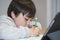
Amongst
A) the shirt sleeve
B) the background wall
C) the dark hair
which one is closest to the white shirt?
the shirt sleeve

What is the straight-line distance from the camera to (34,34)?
3.34 ft

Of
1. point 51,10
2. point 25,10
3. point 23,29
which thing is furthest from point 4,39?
point 51,10

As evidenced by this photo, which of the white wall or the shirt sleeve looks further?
the white wall

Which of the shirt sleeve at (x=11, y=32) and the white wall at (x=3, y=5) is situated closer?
the shirt sleeve at (x=11, y=32)

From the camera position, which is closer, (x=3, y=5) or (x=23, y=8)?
(x=23, y=8)

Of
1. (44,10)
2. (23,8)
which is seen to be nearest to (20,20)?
(23,8)

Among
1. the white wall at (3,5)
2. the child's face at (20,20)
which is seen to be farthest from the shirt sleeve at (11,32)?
the white wall at (3,5)

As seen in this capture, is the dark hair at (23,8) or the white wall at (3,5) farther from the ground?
the white wall at (3,5)

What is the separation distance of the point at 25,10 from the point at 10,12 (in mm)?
148

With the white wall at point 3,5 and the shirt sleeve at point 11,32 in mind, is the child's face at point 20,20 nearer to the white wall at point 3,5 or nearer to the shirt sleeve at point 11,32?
the shirt sleeve at point 11,32

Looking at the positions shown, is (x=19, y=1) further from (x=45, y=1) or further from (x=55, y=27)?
(x=45, y=1)

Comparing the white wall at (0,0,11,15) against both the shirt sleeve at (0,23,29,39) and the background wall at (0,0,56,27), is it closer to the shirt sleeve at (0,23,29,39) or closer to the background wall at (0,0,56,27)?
the background wall at (0,0,56,27)

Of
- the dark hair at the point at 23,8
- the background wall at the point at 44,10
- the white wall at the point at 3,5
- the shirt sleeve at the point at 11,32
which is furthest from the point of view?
the background wall at the point at 44,10

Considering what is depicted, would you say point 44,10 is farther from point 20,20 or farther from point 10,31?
point 10,31
